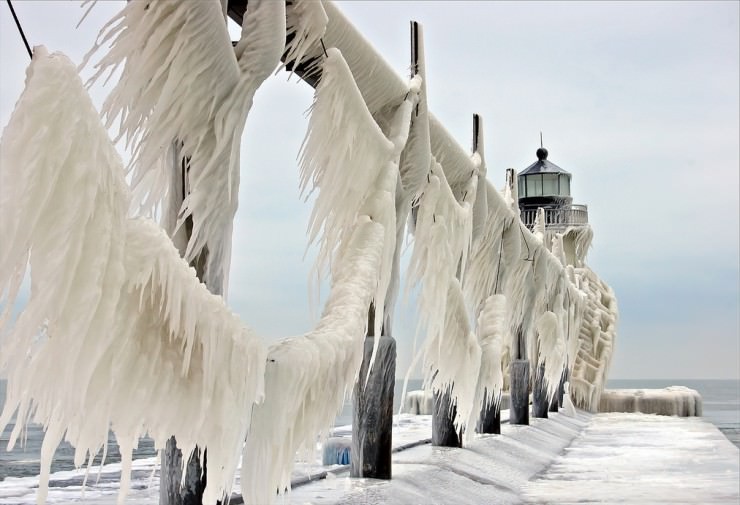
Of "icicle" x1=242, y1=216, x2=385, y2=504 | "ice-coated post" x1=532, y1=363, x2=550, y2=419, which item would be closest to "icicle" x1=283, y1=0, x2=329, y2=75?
"icicle" x1=242, y1=216, x2=385, y2=504

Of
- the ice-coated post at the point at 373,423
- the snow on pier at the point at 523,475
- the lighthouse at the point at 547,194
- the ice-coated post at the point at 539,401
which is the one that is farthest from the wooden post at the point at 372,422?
the lighthouse at the point at 547,194

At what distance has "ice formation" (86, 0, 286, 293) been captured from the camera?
3.15m

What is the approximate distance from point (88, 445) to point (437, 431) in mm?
6751

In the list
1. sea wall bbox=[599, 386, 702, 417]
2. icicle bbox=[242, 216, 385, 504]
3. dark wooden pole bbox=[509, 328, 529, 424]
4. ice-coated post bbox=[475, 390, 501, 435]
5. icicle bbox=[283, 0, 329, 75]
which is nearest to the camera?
icicle bbox=[242, 216, 385, 504]

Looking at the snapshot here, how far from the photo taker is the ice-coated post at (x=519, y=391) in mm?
12688

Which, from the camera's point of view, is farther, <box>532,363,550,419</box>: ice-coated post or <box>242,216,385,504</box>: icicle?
<box>532,363,550,419</box>: ice-coated post

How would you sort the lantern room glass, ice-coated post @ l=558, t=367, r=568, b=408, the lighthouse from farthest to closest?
1. the lantern room glass
2. the lighthouse
3. ice-coated post @ l=558, t=367, r=568, b=408

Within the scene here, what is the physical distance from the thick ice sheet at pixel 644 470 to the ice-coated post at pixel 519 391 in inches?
34.2

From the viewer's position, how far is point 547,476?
8859mm

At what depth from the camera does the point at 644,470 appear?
Answer: 9086 millimetres

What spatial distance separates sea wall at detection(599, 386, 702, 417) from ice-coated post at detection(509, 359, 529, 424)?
7.35 metres

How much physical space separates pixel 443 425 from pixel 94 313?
6878 mm

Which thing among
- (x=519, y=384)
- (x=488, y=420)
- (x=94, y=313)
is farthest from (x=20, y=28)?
(x=519, y=384)

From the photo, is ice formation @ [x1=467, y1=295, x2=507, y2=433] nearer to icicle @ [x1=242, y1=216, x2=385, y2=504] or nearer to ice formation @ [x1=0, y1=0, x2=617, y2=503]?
ice formation @ [x1=0, y1=0, x2=617, y2=503]
